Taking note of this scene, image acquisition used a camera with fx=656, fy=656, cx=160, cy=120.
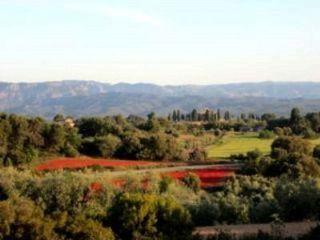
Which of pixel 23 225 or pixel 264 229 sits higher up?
pixel 23 225

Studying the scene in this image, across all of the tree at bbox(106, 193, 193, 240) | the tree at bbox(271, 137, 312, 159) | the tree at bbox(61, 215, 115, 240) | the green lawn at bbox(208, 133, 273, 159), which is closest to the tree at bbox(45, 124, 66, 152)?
the green lawn at bbox(208, 133, 273, 159)

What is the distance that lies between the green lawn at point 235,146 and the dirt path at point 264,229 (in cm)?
3822

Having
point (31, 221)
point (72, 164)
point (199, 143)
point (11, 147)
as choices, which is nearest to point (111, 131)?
point (199, 143)

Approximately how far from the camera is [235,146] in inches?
2803

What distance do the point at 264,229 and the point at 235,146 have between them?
52.9m

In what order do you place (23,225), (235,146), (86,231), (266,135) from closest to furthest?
(86,231) → (23,225) → (235,146) → (266,135)

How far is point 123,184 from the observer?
29.2 metres

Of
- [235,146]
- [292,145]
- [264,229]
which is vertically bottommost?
[235,146]

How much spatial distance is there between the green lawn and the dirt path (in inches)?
1505

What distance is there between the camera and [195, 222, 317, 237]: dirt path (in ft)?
57.0

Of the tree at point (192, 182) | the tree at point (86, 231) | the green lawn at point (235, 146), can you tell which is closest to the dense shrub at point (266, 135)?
the green lawn at point (235, 146)

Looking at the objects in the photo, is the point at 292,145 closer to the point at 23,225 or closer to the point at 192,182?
the point at 192,182

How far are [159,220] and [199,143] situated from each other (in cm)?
5846

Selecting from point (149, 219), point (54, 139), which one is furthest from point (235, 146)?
point (149, 219)
